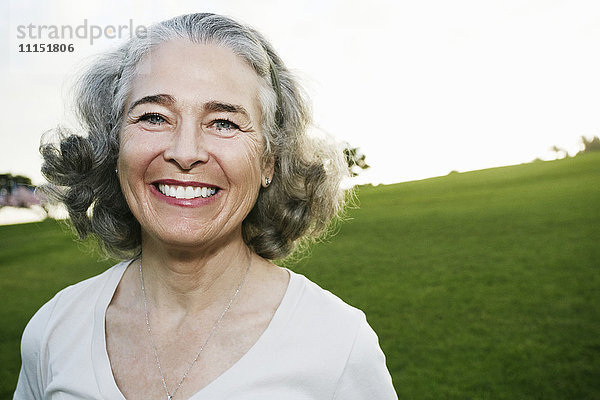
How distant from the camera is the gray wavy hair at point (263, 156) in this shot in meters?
1.65

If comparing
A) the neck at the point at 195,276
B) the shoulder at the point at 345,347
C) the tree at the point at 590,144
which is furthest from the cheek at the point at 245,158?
the tree at the point at 590,144

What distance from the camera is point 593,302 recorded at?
6996mm

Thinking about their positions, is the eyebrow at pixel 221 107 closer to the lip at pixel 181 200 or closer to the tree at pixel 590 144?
the lip at pixel 181 200

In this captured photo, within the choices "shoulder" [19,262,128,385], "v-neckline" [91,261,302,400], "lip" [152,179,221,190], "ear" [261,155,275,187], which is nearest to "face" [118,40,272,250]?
"lip" [152,179,221,190]

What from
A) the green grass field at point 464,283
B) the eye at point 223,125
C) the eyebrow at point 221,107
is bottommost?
the green grass field at point 464,283

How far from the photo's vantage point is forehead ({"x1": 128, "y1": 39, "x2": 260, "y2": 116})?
1497 mm

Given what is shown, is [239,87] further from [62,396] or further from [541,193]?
[541,193]

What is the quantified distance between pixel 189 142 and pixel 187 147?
0.02 meters

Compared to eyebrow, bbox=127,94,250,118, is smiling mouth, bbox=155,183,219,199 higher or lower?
lower

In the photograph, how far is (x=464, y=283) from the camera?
8.06 metres

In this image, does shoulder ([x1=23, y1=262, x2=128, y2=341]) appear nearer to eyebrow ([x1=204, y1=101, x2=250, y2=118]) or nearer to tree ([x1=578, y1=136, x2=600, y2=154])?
eyebrow ([x1=204, y1=101, x2=250, y2=118])

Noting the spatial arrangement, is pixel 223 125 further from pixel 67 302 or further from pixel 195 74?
pixel 67 302

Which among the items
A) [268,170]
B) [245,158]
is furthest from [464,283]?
[245,158]

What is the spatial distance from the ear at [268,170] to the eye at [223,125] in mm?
210
